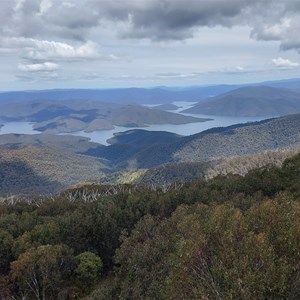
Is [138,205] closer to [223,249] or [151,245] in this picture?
[151,245]

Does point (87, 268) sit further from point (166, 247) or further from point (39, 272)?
point (166, 247)

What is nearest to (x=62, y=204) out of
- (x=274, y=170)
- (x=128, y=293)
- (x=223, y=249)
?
(x=274, y=170)

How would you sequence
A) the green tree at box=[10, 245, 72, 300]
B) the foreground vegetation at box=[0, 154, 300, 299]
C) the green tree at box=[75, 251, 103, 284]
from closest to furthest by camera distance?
1. the foreground vegetation at box=[0, 154, 300, 299]
2. the green tree at box=[10, 245, 72, 300]
3. the green tree at box=[75, 251, 103, 284]

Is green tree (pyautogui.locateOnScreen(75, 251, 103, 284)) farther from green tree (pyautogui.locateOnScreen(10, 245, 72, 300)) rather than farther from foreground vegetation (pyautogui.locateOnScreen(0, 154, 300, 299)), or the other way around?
green tree (pyautogui.locateOnScreen(10, 245, 72, 300))

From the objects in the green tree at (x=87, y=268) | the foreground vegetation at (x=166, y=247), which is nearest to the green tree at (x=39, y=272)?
the foreground vegetation at (x=166, y=247)

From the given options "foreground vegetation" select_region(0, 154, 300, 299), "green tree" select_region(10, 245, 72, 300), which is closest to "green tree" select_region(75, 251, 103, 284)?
"foreground vegetation" select_region(0, 154, 300, 299)

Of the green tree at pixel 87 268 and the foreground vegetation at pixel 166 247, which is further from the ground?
the foreground vegetation at pixel 166 247

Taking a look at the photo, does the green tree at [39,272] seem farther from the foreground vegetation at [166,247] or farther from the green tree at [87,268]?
the green tree at [87,268]

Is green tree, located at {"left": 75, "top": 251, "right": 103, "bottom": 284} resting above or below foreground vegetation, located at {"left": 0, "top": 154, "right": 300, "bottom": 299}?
below
